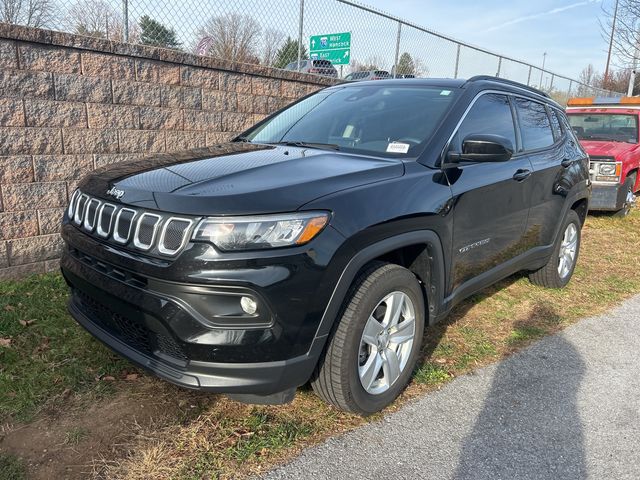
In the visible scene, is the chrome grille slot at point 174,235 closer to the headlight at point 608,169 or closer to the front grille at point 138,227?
the front grille at point 138,227

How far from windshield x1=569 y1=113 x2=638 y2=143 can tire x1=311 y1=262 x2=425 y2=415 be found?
8212 mm

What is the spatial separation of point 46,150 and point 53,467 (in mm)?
3105

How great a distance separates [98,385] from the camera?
2955 millimetres

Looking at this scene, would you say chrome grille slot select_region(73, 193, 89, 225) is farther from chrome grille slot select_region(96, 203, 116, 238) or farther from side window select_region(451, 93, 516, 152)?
side window select_region(451, 93, 516, 152)

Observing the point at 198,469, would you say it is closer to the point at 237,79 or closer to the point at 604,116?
the point at 237,79

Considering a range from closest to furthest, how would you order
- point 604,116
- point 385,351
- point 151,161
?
1. point 385,351
2. point 151,161
3. point 604,116

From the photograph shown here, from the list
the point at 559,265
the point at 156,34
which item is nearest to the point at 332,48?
the point at 156,34

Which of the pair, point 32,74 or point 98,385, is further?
point 32,74

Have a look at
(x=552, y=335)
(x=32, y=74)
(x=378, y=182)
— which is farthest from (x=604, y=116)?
(x=32, y=74)

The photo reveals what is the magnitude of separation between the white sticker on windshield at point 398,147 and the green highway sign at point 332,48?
5116 millimetres

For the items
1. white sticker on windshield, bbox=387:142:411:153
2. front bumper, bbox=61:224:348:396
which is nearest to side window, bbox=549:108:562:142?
white sticker on windshield, bbox=387:142:411:153

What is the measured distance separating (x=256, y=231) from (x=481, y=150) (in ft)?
5.27

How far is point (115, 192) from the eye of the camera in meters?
2.54

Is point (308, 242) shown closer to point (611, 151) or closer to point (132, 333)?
point (132, 333)
